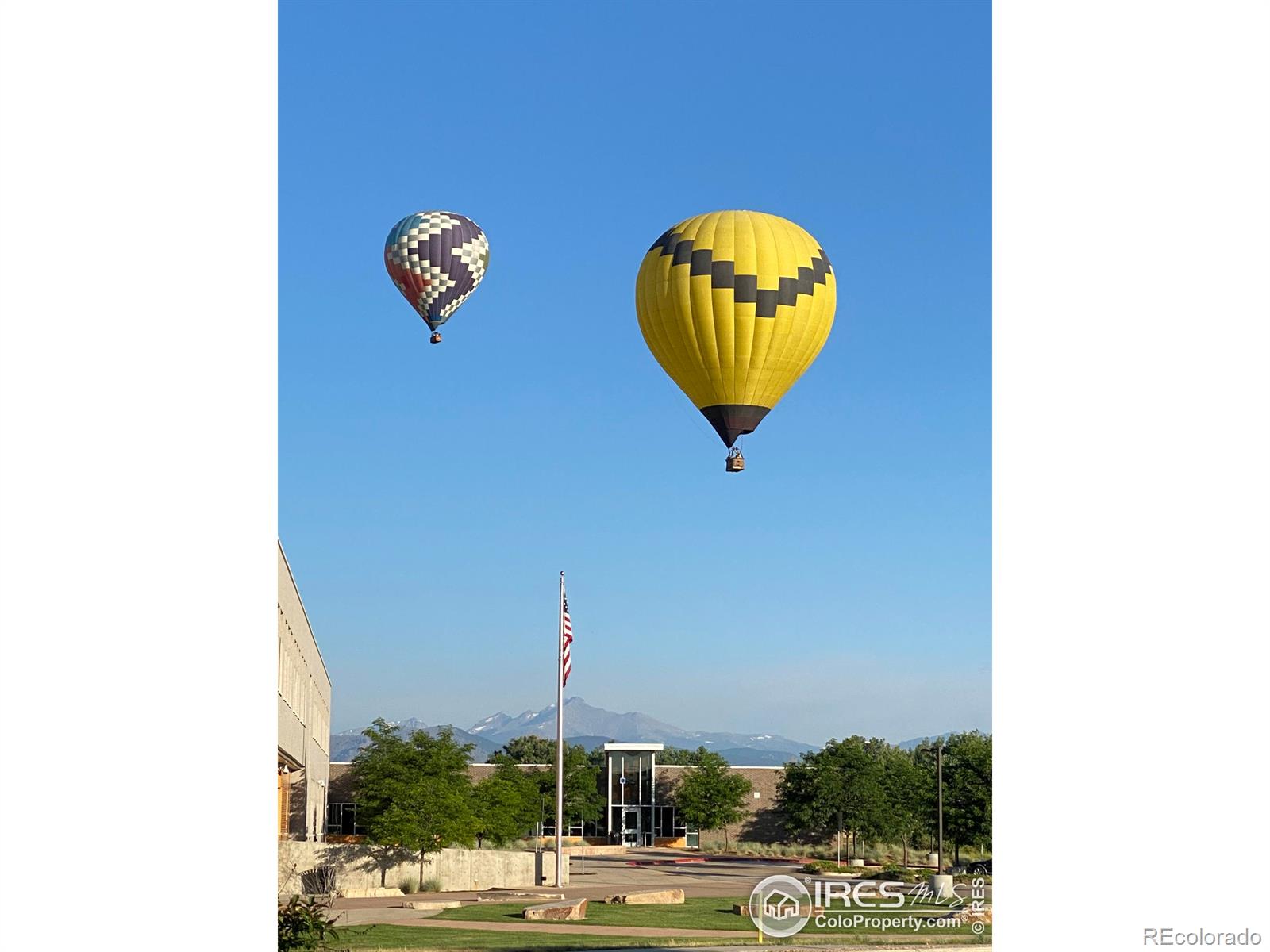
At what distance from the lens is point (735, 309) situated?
3303 cm

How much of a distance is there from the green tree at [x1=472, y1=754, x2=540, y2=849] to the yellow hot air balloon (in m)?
17.7

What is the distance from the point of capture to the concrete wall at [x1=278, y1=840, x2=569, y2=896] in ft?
132

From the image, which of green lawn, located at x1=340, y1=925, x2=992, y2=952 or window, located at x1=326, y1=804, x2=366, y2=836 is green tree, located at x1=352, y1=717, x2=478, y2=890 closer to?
green lawn, located at x1=340, y1=925, x2=992, y2=952

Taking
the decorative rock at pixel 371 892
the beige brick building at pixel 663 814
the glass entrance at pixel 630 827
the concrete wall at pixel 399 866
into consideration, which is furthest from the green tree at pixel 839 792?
the decorative rock at pixel 371 892

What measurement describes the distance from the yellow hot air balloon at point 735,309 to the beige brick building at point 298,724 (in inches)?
586

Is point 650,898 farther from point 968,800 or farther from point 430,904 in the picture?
point 968,800

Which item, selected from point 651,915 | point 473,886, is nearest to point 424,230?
point 473,886

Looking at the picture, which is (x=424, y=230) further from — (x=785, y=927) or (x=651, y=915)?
(x=785, y=927)

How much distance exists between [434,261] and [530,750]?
78653mm

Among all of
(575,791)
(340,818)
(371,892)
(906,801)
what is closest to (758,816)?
(575,791)

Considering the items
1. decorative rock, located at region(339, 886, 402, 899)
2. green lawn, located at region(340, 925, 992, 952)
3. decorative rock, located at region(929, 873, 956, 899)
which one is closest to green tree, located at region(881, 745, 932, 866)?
decorative rock, located at region(339, 886, 402, 899)

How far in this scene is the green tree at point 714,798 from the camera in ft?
255

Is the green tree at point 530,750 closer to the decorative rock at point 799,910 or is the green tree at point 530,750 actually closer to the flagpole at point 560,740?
the flagpole at point 560,740
